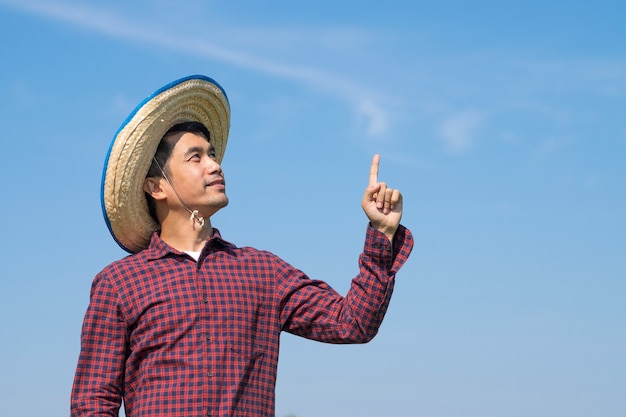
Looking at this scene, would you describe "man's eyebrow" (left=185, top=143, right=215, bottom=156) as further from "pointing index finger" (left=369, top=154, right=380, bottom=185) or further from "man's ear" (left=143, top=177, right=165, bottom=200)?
"pointing index finger" (left=369, top=154, right=380, bottom=185)

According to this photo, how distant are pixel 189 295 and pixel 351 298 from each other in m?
0.78

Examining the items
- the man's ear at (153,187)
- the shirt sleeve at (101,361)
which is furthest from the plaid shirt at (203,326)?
the man's ear at (153,187)

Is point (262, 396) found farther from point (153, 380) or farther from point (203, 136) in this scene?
point (203, 136)

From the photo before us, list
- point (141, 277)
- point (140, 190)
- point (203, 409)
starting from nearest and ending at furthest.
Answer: point (203, 409), point (141, 277), point (140, 190)

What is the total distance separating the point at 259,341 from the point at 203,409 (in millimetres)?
440

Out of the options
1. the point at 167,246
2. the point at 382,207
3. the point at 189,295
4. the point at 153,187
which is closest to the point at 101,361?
the point at 189,295

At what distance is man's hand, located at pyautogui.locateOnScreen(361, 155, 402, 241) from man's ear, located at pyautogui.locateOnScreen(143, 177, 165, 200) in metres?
1.12

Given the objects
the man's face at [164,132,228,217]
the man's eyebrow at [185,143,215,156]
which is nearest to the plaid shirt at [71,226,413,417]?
the man's face at [164,132,228,217]

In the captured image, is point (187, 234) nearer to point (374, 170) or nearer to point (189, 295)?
point (189, 295)

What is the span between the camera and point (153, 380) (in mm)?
A: 4598

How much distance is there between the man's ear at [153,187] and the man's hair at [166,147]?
0.02 metres

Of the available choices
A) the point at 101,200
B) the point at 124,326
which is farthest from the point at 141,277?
the point at 101,200

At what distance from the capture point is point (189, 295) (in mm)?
4711

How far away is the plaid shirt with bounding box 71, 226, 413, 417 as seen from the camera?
4.56m
